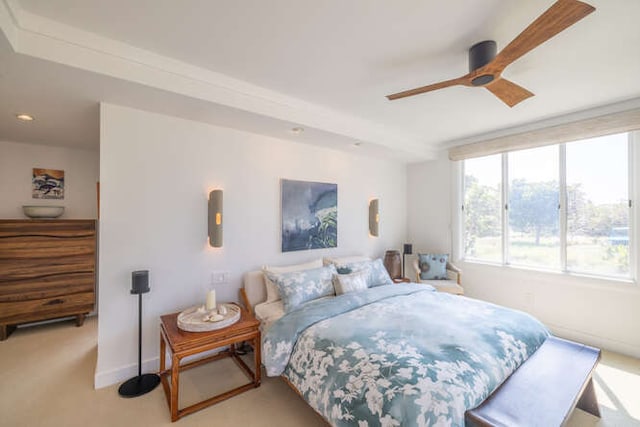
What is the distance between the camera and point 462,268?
415cm

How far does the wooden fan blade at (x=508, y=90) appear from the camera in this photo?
1.93m

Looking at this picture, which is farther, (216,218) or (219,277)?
(219,277)

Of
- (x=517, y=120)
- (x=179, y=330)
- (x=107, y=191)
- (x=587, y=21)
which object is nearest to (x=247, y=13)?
(x=107, y=191)

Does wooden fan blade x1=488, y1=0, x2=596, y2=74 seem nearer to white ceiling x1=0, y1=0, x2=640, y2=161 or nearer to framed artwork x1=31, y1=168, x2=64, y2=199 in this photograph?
white ceiling x1=0, y1=0, x2=640, y2=161

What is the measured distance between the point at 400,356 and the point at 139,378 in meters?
2.18

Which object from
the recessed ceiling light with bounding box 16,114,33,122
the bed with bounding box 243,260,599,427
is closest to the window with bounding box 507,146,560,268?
the bed with bounding box 243,260,599,427

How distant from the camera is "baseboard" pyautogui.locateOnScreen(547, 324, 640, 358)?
9.21 ft

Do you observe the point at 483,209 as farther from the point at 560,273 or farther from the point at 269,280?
the point at 269,280

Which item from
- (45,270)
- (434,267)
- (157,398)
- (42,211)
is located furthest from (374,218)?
(42,211)

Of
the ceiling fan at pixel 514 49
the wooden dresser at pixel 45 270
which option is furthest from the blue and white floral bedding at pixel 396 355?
the wooden dresser at pixel 45 270

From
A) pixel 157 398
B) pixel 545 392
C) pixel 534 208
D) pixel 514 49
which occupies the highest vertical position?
pixel 514 49

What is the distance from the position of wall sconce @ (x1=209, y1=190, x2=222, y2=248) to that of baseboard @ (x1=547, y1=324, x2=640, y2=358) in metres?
4.03

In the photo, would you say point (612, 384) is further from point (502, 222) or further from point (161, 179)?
point (161, 179)

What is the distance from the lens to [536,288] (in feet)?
11.3
